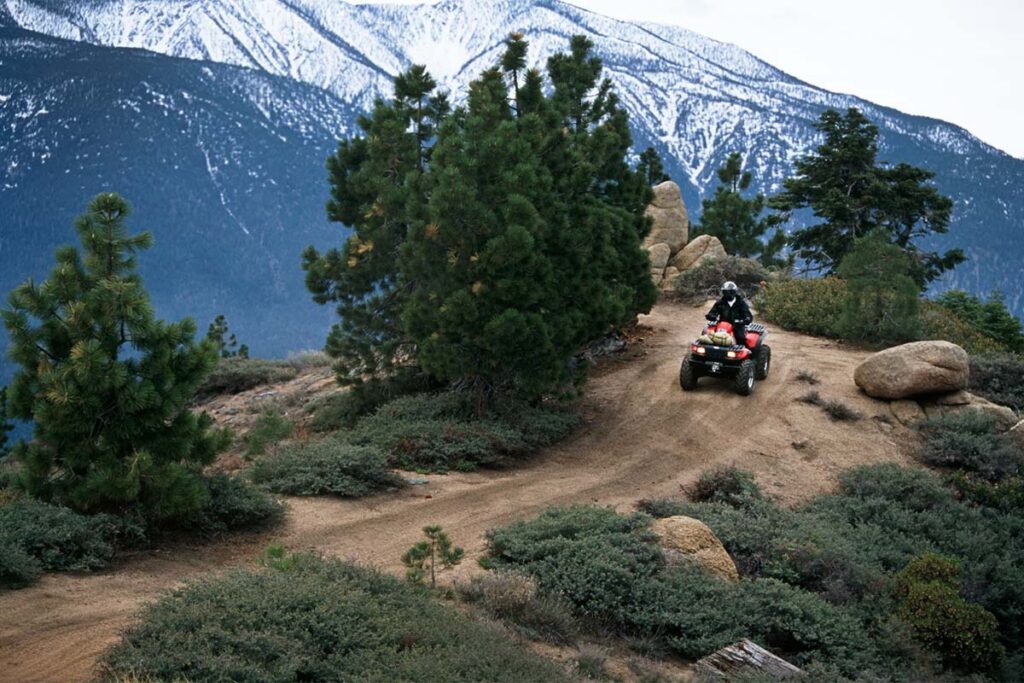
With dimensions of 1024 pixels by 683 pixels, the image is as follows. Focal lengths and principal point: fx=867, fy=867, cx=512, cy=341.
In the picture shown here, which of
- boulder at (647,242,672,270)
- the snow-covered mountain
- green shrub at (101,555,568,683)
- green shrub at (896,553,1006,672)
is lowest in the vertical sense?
green shrub at (896,553,1006,672)

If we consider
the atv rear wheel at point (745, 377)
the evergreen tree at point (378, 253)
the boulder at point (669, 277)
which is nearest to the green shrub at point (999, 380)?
the atv rear wheel at point (745, 377)

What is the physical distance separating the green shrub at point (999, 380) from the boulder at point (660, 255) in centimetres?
1412

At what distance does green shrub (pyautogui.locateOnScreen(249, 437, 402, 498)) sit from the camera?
43.9ft

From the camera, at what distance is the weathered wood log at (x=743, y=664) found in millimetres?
8375

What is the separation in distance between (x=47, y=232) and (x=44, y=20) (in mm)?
57563

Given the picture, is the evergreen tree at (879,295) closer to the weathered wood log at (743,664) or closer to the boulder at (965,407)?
the boulder at (965,407)

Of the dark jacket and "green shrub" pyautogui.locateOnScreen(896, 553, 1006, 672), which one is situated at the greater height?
the dark jacket

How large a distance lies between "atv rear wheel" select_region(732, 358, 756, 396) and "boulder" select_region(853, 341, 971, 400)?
273cm

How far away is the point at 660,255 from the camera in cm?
3500

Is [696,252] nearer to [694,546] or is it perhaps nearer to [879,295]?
[879,295]

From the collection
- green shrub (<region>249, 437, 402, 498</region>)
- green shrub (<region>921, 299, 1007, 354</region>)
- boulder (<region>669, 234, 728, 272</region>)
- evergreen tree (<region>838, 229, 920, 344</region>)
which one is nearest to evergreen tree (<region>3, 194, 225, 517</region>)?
green shrub (<region>249, 437, 402, 498</region>)

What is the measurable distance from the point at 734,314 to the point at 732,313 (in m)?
0.06

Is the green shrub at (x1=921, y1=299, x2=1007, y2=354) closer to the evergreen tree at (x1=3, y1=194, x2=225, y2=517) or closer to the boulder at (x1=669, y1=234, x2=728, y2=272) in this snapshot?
the boulder at (x1=669, y1=234, x2=728, y2=272)

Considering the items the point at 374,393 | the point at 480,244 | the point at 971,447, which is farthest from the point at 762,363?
the point at 374,393
